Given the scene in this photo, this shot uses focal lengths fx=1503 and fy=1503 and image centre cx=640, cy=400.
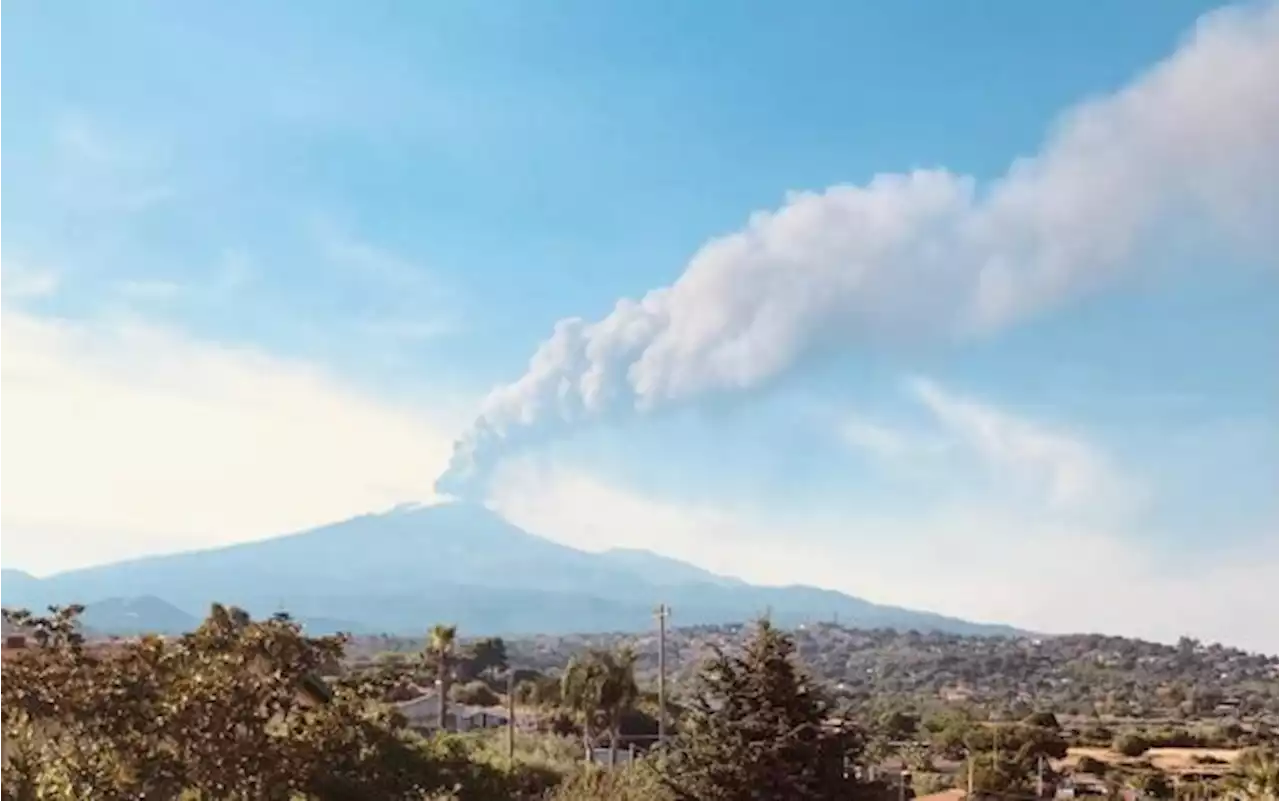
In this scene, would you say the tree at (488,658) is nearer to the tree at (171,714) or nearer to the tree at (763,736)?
the tree at (763,736)

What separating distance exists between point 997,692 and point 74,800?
9217 cm

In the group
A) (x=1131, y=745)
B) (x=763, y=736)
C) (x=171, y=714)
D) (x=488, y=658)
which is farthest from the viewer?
(x=488, y=658)

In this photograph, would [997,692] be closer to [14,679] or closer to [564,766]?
[564,766]

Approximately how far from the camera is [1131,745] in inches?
2061

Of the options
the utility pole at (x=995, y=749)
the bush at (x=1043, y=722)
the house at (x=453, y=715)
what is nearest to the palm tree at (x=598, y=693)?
the house at (x=453, y=715)

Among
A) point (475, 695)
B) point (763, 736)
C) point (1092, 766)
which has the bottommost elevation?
point (1092, 766)

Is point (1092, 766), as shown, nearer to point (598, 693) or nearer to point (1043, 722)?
point (1043, 722)

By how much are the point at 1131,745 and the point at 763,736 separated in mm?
35376

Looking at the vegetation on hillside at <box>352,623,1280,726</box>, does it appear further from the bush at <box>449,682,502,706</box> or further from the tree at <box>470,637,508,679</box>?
the tree at <box>470,637,508,679</box>

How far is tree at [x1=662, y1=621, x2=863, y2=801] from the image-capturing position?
21.1 meters

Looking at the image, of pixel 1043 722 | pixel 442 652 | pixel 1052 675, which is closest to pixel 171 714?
pixel 442 652

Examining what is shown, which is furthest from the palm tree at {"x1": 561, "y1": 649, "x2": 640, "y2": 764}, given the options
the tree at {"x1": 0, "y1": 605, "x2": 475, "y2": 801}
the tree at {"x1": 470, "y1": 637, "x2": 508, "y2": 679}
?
the tree at {"x1": 470, "y1": 637, "x2": 508, "y2": 679}

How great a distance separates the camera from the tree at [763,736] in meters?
21.1

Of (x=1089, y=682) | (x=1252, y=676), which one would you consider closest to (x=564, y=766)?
(x=1089, y=682)
